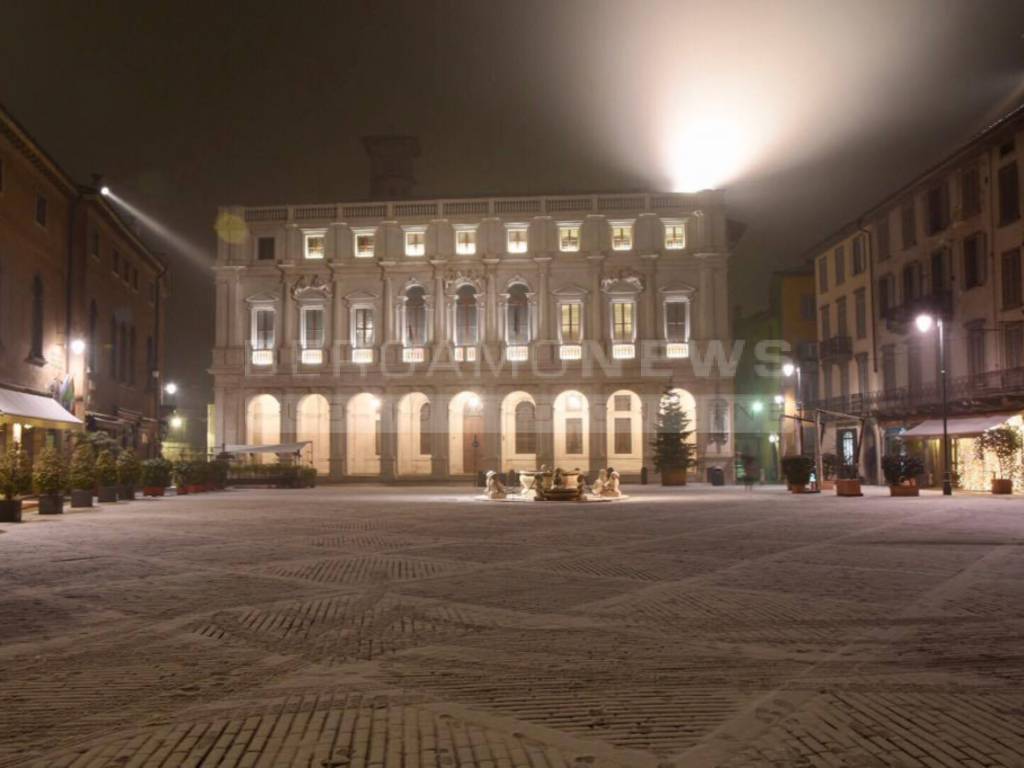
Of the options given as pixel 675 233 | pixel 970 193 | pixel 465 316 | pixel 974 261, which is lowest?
pixel 974 261

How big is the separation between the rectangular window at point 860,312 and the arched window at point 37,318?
3554 centimetres

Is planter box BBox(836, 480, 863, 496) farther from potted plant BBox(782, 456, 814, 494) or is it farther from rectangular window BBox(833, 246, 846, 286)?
rectangular window BBox(833, 246, 846, 286)

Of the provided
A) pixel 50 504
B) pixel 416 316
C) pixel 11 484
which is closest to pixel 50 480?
pixel 50 504

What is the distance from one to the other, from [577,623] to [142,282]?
46213 millimetres

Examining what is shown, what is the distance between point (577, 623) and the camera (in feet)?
27.1

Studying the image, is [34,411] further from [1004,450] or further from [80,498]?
[1004,450]

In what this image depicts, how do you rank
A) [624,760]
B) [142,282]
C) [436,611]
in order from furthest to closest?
1. [142,282]
2. [436,611]
3. [624,760]

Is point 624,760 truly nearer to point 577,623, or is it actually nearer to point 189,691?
point 189,691

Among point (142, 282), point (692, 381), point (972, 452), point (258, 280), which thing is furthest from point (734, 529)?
point (258, 280)

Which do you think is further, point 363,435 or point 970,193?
point 363,435

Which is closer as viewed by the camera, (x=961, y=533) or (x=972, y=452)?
(x=961, y=533)

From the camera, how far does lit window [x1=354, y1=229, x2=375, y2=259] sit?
5619 centimetres

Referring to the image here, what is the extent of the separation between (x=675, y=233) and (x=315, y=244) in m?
21.4

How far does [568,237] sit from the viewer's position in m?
55.2
